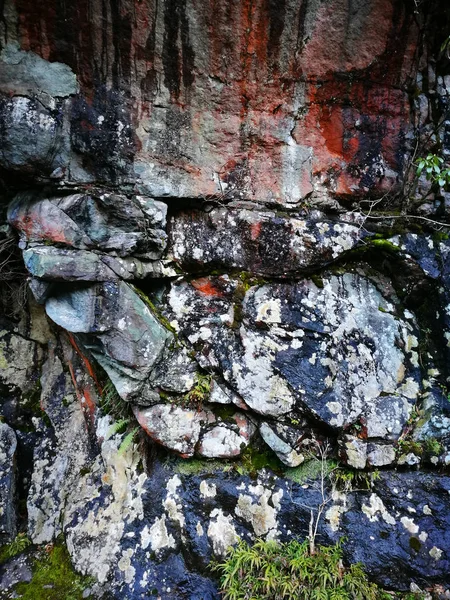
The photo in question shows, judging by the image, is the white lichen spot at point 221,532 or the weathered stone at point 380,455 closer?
the white lichen spot at point 221,532

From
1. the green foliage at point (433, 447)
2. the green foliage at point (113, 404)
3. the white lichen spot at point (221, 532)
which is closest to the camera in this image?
the white lichen spot at point (221, 532)

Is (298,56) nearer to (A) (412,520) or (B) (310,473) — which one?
(B) (310,473)

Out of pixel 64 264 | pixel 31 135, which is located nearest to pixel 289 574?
pixel 64 264

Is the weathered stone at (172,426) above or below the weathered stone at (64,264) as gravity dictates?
below

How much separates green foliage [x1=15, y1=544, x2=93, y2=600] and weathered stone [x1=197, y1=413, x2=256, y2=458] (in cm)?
185

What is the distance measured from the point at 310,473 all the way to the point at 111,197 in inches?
145

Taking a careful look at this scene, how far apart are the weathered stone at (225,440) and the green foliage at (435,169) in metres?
3.48

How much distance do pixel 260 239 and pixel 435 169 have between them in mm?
2031

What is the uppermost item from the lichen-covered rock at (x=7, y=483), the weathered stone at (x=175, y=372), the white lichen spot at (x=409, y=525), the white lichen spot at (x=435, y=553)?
the weathered stone at (x=175, y=372)

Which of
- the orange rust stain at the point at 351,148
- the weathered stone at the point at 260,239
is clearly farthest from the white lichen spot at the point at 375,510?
the orange rust stain at the point at 351,148

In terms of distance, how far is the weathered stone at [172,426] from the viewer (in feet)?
12.7

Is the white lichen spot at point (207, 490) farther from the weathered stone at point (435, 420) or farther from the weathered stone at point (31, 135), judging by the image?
the weathered stone at point (31, 135)

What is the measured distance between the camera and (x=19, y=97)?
3.31m

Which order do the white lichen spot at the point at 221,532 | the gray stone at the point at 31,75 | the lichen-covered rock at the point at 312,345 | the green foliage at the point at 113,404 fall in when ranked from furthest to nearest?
the green foliage at the point at 113,404 → the lichen-covered rock at the point at 312,345 → the white lichen spot at the point at 221,532 → the gray stone at the point at 31,75
